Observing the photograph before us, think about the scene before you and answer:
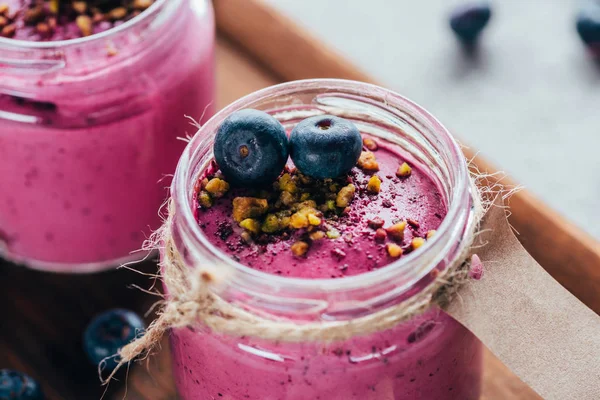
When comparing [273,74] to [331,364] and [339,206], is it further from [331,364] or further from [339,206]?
[331,364]

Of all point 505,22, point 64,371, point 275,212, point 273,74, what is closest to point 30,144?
point 64,371

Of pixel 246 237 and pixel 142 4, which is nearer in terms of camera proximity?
pixel 246 237

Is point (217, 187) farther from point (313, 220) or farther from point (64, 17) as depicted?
point (64, 17)

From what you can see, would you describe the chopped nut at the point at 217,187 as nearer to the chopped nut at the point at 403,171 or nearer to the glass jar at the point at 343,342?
the glass jar at the point at 343,342

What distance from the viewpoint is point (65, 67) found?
1521mm

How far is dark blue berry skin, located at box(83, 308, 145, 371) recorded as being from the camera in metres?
1.61

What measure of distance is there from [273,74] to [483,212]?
3.36 ft

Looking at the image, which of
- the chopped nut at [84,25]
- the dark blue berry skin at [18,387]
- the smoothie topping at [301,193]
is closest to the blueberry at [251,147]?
the smoothie topping at [301,193]

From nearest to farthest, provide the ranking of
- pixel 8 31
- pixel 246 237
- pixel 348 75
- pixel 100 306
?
pixel 246 237 < pixel 8 31 < pixel 100 306 < pixel 348 75

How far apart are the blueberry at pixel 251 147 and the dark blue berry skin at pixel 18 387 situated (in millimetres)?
663

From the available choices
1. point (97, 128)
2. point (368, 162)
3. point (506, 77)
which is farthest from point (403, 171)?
point (506, 77)

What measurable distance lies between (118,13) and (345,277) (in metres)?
0.84

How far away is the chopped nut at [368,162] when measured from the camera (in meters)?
1.30

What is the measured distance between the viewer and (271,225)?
3.93 ft
